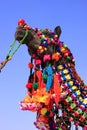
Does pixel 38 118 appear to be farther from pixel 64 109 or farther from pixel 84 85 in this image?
pixel 84 85

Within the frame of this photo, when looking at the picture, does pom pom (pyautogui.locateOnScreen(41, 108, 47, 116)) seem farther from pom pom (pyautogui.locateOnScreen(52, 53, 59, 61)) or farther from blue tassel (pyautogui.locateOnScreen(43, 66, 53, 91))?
pom pom (pyautogui.locateOnScreen(52, 53, 59, 61))

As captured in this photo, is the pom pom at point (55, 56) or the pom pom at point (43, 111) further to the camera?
the pom pom at point (55, 56)

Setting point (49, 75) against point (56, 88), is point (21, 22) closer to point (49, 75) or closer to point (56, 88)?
point (49, 75)

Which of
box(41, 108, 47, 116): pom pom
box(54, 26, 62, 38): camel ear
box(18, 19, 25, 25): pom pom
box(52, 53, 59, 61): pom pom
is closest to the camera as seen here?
box(41, 108, 47, 116): pom pom

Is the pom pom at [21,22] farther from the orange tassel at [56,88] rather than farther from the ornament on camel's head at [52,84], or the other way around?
the orange tassel at [56,88]

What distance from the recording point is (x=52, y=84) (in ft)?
25.0

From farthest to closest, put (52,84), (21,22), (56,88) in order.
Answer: (21,22), (52,84), (56,88)

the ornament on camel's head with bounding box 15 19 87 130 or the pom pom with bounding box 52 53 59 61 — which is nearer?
the ornament on camel's head with bounding box 15 19 87 130

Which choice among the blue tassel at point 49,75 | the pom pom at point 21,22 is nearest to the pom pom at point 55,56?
the blue tassel at point 49,75

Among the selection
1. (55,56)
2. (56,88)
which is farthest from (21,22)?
(56,88)

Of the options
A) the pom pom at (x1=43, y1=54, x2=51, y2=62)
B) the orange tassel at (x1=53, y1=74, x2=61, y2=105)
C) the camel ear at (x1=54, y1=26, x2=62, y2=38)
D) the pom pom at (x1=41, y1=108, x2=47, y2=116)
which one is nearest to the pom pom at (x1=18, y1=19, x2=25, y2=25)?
the camel ear at (x1=54, y1=26, x2=62, y2=38)

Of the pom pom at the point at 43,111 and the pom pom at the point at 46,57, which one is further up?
the pom pom at the point at 46,57

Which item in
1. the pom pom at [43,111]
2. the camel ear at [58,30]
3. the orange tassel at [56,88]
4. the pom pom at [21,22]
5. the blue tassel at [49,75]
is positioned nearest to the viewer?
the orange tassel at [56,88]

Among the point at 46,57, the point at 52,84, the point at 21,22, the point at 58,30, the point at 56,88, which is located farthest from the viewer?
the point at 58,30
